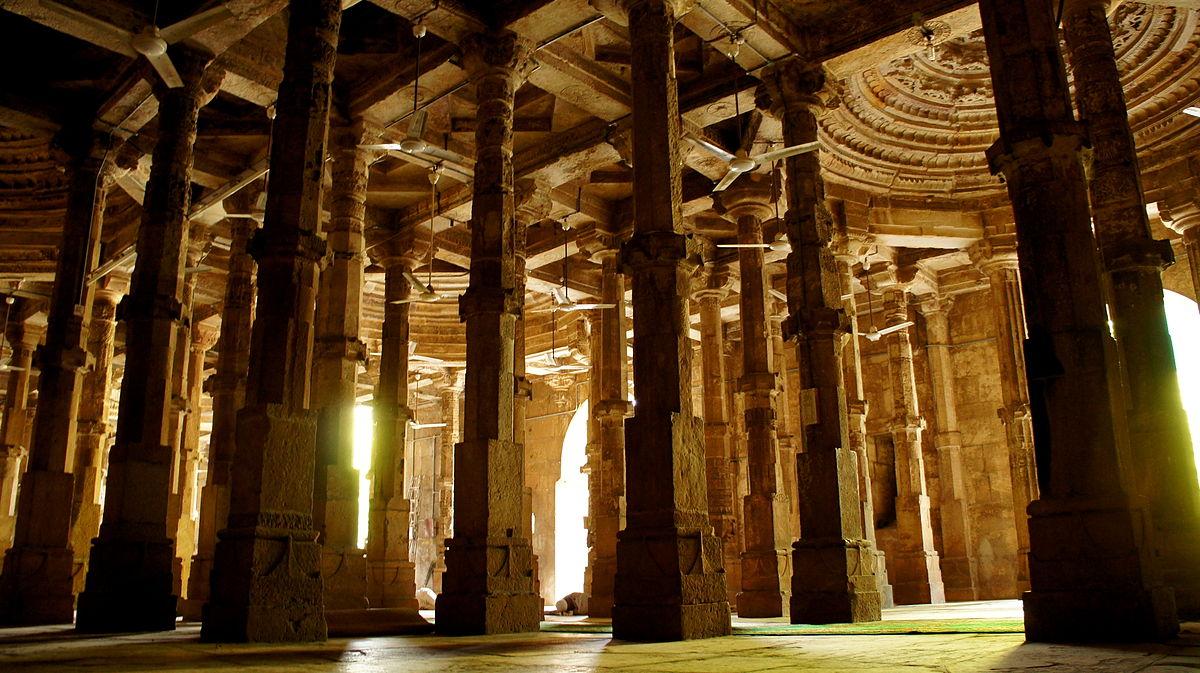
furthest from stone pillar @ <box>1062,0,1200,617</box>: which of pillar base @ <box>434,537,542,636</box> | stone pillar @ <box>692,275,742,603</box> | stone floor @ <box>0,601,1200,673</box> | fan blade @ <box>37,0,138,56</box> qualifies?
fan blade @ <box>37,0,138,56</box>

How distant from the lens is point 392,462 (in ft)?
49.7

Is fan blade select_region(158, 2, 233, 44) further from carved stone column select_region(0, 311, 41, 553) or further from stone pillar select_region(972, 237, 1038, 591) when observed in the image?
stone pillar select_region(972, 237, 1038, 591)

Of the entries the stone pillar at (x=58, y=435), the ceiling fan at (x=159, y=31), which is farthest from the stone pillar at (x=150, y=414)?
the stone pillar at (x=58, y=435)

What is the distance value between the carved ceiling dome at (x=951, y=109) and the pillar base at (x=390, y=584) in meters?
10.1

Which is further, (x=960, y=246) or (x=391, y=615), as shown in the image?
(x=960, y=246)

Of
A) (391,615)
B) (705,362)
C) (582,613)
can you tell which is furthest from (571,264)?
(391,615)

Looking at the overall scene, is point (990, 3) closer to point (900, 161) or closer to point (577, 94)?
point (577, 94)

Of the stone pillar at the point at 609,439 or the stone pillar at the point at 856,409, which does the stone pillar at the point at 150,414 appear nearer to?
the stone pillar at the point at 609,439

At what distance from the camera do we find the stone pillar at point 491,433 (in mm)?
9602

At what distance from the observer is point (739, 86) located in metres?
13.2

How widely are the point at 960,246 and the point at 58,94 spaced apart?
1652 centimetres

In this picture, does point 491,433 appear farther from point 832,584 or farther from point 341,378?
point 832,584

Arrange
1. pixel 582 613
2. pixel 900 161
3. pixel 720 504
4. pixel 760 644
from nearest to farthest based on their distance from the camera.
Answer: pixel 760 644 → pixel 900 161 → pixel 720 504 → pixel 582 613

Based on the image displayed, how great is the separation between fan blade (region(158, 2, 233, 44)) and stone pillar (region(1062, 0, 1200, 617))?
9.20 m
